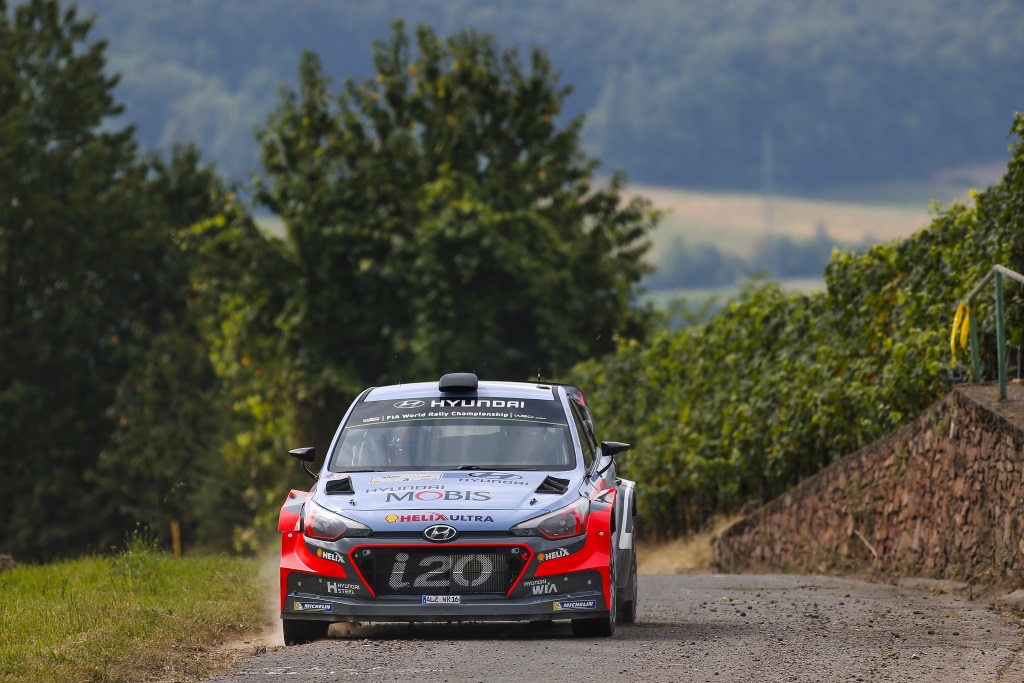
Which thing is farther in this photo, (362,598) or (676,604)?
(676,604)

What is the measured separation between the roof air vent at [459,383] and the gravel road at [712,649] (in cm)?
165

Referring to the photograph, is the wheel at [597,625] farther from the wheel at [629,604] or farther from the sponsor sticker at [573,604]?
the wheel at [629,604]

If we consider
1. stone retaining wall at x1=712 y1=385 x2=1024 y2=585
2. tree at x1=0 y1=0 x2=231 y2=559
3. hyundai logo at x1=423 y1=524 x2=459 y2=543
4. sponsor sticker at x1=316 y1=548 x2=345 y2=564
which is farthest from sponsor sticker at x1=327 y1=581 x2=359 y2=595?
tree at x1=0 y1=0 x2=231 y2=559

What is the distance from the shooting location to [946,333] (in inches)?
602

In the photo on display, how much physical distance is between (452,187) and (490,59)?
5.54 m

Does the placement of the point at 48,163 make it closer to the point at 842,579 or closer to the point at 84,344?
the point at 84,344

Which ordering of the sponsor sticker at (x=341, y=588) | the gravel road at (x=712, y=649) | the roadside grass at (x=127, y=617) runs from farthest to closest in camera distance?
the sponsor sticker at (x=341, y=588)
the roadside grass at (x=127, y=617)
the gravel road at (x=712, y=649)

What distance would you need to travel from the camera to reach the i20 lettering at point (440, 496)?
9734mm

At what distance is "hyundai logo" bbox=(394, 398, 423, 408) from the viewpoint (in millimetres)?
11156

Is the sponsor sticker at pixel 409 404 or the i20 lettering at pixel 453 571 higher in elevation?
the sponsor sticker at pixel 409 404

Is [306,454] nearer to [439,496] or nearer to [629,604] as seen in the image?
[439,496]

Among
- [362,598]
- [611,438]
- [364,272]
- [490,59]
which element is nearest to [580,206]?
[490,59]

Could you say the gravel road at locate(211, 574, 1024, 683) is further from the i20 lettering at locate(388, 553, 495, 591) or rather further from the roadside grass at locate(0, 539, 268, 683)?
the roadside grass at locate(0, 539, 268, 683)

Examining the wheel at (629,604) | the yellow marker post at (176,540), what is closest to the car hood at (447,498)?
the wheel at (629,604)
